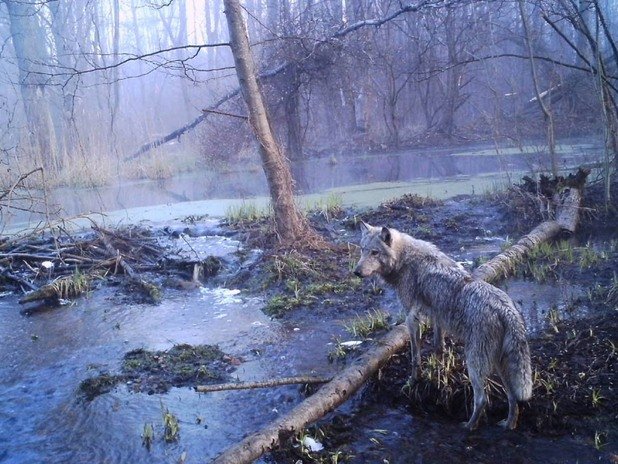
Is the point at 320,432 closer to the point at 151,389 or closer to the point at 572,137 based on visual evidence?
the point at 151,389

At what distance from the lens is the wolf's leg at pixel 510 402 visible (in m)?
4.54

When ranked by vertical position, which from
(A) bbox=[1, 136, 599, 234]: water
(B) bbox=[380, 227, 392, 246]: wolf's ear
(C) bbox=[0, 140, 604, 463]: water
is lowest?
(C) bbox=[0, 140, 604, 463]: water

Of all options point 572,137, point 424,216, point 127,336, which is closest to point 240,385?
point 127,336

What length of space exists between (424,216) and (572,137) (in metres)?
12.3

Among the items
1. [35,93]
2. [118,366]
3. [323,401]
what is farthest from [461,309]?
[35,93]

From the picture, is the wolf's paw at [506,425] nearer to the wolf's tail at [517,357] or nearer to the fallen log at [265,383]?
the wolf's tail at [517,357]

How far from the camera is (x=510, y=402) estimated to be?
15.0 ft

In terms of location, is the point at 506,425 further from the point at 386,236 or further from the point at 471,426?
the point at 386,236

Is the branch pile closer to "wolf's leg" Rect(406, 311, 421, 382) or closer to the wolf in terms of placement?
the wolf

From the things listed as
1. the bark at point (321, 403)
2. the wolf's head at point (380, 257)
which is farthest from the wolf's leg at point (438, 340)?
the wolf's head at point (380, 257)

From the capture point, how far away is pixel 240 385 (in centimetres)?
493

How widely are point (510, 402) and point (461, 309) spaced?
841 mm

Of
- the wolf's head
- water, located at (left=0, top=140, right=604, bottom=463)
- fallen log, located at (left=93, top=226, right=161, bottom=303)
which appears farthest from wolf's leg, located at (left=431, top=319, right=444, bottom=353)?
fallen log, located at (left=93, top=226, right=161, bottom=303)

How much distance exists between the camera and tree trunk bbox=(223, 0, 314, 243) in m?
9.49
